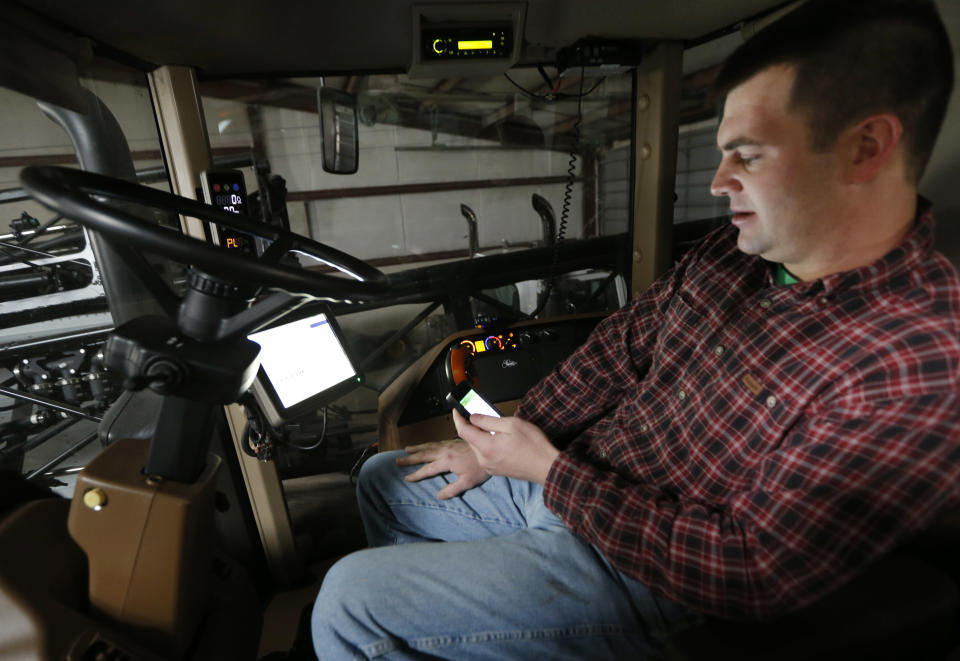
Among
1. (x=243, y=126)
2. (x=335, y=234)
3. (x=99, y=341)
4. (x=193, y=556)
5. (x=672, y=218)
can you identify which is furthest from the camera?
(x=335, y=234)

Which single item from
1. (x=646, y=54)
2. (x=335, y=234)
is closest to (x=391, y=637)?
(x=646, y=54)

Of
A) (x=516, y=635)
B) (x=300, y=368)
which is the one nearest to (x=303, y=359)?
(x=300, y=368)

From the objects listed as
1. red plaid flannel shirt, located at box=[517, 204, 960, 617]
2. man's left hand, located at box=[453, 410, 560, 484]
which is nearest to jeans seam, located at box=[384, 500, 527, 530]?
man's left hand, located at box=[453, 410, 560, 484]

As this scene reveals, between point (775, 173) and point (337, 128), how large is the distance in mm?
1179

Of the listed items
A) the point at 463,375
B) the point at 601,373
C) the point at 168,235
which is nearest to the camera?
the point at 168,235

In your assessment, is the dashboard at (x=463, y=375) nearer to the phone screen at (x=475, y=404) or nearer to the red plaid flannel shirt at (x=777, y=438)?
the phone screen at (x=475, y=404)

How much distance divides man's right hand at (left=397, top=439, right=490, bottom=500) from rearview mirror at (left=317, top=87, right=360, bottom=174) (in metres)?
0.90

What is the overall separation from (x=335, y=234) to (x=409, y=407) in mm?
3845

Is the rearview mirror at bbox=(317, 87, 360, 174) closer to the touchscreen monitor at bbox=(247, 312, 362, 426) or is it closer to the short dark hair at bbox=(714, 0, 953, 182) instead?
the touchscreen monitor at bbox=(247, 312, 362, 426)

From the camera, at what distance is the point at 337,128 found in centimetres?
140

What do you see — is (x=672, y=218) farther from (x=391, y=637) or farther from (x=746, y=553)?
(x=391, y=637)

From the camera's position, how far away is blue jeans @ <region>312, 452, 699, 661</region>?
75 cm

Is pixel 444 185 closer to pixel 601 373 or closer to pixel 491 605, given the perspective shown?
pixel 601 373

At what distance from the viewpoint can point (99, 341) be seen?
2.18 metres
